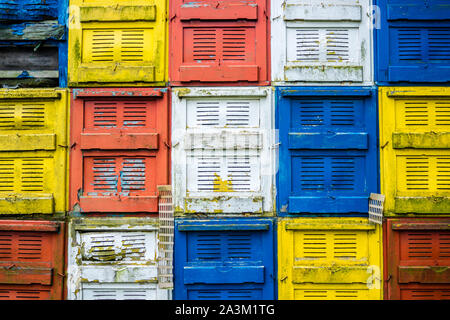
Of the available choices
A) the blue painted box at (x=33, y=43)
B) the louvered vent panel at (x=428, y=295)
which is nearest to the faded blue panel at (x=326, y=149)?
the louvered vent panel at (x=428, y=295)

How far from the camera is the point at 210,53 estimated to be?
130 inches

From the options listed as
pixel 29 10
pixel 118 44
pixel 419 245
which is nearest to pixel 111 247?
pixel 118 44

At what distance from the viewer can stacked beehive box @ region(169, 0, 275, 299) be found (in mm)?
3217

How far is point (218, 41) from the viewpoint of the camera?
330 centimetres

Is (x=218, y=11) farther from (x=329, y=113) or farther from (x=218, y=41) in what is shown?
(x=329, y=113)

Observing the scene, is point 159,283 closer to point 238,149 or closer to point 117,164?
point 117,164

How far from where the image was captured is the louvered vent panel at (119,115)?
329 centimetres

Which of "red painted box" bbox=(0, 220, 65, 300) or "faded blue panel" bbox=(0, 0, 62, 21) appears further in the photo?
"faded blue panel" bbox=(0, 0, 62, 21)

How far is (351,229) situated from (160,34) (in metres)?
2.66

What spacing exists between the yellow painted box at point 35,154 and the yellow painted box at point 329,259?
2233mm

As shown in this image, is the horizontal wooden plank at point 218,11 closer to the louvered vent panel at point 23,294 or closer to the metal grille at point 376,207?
the metal grille at point 376,207

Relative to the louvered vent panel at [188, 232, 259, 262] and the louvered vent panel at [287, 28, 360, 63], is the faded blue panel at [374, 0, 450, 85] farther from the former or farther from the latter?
the louvered vent panel at [188, 232, 259, 262]

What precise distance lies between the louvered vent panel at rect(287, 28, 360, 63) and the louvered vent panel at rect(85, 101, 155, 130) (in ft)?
5.02

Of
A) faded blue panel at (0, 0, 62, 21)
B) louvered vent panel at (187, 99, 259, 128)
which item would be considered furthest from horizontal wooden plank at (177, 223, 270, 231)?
faded blue panel at (0, 0, 62, 21)
